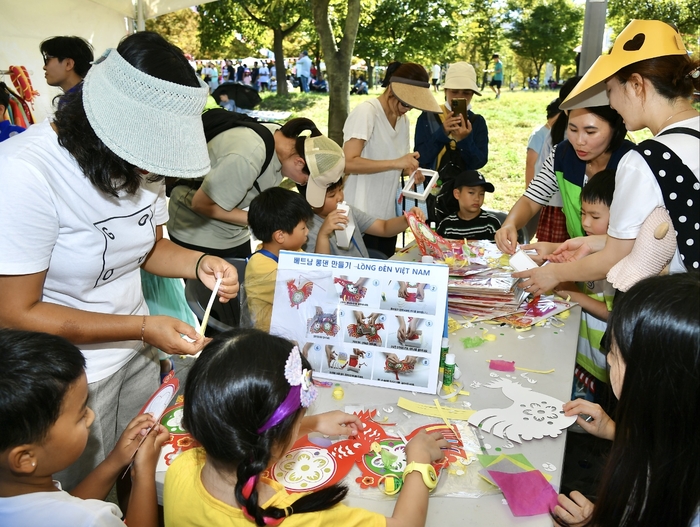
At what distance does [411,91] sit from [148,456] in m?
2.68

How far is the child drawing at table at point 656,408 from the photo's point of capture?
43.7 inches

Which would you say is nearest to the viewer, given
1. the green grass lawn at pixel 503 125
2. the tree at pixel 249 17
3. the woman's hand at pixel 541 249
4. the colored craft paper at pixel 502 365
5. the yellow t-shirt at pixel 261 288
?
the colored craft paper at pixel 502 365

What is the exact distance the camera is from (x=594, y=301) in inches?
97.9

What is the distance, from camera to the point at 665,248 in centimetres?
187

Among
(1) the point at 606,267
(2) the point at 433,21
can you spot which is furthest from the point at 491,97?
(1) the point at 606,267

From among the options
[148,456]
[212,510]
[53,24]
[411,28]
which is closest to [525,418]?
[212,510]

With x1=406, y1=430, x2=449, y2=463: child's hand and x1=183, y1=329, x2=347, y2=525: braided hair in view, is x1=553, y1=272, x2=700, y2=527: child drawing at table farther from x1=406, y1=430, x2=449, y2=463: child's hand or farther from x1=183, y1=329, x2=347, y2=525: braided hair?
x1=183, y1=329, x2=347, y2=525: braided hair

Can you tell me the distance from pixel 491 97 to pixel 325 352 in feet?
54.3

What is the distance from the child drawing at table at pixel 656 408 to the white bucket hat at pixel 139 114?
1.02 m

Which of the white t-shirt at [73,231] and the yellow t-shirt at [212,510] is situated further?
the white t-shirt at [73,231]

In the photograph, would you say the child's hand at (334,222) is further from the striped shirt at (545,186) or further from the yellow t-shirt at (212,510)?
the yellow t-shirt at (212,510)

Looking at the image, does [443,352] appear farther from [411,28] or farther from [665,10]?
[411,28]

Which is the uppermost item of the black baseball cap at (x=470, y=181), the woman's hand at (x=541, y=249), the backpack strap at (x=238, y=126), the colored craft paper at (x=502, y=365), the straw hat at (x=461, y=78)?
the straw hat at (x=461, y=78)

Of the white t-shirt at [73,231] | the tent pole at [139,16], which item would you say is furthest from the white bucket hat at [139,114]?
the tent pole at [139,16]
